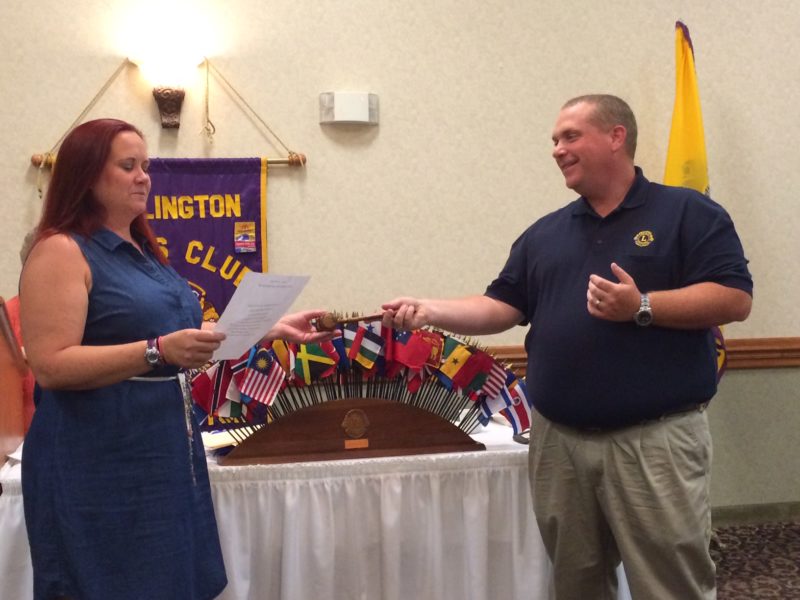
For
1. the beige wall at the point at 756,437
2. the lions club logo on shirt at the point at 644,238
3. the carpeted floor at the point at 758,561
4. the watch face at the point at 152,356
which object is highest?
the lions club logo on shirt at the point at 644,238

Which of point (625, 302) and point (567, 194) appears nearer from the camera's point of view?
point (625, 302)

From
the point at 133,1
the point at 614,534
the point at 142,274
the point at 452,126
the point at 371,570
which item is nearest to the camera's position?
the point at 142,274

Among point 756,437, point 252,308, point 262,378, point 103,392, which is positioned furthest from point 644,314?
point 756,437

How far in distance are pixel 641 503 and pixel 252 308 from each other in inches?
38.6

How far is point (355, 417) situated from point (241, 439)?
33 cm

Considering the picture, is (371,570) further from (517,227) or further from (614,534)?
(517,227)

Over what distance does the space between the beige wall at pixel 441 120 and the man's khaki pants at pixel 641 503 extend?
1988 mm

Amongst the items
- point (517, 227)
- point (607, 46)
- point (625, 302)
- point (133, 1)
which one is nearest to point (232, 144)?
point (133, 1)

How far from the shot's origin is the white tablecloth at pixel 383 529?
2129mm

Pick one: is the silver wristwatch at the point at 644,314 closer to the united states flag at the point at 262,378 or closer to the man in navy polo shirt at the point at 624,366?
the man in navy polo shirt at the point at 624,366

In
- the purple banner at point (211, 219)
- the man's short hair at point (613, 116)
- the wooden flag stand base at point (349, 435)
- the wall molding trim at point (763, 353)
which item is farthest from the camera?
the wall molding trim at point (763, 353)

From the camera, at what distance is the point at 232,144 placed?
375cm

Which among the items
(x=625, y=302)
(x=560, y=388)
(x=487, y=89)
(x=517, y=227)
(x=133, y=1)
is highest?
(x=133, y=1)

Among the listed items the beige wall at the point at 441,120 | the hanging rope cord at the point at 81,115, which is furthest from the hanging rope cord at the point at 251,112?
the hanging rope cord at the point at 81,115
